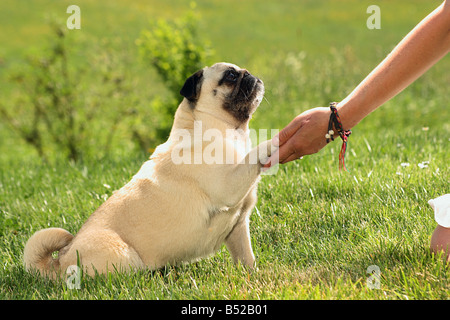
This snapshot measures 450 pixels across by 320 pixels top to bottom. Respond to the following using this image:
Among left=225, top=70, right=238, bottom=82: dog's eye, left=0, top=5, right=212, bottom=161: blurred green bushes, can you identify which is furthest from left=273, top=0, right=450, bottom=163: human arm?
left=0, top=5, right=212, bottom=161: blurred green bushes

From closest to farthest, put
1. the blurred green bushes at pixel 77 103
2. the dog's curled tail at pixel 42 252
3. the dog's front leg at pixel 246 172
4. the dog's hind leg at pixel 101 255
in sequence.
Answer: the dog's front leg at pixel 246 172, the dog's hind leg at pixel 101 255, the dog's curled tail at pixel 42 252, the blurred green bushes at pixel 77 103

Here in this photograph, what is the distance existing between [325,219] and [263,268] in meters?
0.75

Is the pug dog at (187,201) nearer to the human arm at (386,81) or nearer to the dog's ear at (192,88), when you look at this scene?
the dog's ear at (192,88)

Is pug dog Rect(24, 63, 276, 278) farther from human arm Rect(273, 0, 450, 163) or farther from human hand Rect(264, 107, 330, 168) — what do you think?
human arm Rect(273, 0, 450, 163)

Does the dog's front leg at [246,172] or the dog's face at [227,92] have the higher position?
the dog's face at [227,92]

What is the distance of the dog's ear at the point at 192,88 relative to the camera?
124 inches

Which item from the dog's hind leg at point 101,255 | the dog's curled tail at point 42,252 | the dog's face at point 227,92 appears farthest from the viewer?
the dog's face at point 227,92

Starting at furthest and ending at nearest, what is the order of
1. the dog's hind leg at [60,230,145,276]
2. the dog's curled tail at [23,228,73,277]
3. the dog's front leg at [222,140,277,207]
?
the dog's curled tail at [23,228,73,277] → the dog's hind leg at [60,230,145,276] → the dog's front leg at [222,140,277,207]

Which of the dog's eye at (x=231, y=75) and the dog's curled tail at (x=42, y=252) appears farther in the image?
the dog's eye at (x=231, y=75)

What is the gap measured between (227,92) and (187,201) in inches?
29.9

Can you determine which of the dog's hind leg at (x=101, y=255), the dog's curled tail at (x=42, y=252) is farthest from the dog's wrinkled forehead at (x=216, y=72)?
the dog's curled tail at (x=42, y=252)

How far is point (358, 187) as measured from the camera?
153 inches

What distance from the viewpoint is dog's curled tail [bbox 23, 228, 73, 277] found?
3012 mm

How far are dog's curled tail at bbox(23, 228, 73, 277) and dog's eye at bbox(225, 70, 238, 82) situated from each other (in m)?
1.48
